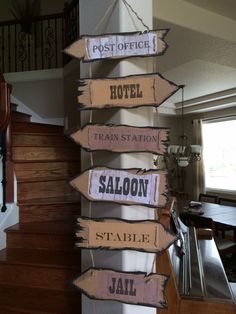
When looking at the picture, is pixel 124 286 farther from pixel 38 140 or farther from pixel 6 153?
pixel 38 140

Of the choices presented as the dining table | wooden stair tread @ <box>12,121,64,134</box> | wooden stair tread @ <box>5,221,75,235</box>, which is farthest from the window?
wooden stair tread @ <box>5,221,75,235</box>

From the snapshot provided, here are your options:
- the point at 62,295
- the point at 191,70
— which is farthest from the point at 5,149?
the point at 191,70

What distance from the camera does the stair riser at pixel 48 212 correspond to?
2357 millimetres

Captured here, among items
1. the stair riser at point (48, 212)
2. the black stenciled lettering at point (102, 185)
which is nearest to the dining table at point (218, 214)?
the stair riser at point (48, 212)

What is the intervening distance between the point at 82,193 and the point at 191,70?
322cm

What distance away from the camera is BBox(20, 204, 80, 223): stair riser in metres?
2.36

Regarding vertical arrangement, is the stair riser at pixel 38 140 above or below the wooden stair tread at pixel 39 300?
above

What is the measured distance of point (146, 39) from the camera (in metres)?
0.95

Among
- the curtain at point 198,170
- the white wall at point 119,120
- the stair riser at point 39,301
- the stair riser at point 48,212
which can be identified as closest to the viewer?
the white wall at point 119,120

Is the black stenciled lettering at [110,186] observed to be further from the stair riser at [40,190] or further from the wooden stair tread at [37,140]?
the wooden stair tread at [37,140]

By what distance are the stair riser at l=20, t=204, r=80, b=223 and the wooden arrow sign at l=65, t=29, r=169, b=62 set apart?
1665 millimetres

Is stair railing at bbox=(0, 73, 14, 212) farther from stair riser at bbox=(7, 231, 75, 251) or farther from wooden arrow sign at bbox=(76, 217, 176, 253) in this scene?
wooden arrow sign at bbox=(76, 217, 176, 253)

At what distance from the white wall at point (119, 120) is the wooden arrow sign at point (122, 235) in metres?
0.14

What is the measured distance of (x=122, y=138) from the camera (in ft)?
3.21
